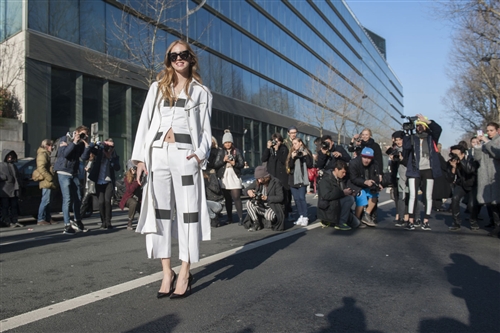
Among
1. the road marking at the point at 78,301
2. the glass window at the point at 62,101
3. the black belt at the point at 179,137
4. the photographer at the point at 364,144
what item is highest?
the glass window at the point at 62,101

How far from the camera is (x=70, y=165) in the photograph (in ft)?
27.4

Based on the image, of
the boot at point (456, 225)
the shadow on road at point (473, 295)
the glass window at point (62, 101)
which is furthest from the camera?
the glass window at point (62, 101)

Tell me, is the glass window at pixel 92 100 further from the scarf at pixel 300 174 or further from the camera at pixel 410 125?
the camera at pixel 410 125

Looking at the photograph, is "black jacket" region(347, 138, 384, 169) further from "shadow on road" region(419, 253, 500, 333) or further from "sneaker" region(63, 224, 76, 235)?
"sneaker" region(63, 224, 76, 235)

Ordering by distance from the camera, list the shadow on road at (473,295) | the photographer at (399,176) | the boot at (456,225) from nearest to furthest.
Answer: the shadow on road at (473,295)
the boot at (456,225)
the photographer at (399,176)

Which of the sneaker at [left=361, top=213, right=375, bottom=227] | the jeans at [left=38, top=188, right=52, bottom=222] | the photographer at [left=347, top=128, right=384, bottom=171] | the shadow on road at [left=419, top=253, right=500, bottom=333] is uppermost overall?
the photographer at [left=347, top=128, right=384, bottom=171]

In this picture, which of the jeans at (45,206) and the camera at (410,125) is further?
the jeans at (45,206)

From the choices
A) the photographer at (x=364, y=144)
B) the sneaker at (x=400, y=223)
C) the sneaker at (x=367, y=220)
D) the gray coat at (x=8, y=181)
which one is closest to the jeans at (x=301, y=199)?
the sneaker at (x=367, y=220)

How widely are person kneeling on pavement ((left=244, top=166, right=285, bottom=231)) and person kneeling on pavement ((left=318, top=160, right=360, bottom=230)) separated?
2.45ft

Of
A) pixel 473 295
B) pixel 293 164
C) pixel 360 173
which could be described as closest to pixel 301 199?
pixel 293 164

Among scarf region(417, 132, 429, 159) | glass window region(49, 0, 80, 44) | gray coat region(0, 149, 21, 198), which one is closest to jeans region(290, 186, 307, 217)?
scarf region(417, 132, 429, 159)

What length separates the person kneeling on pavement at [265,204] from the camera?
836 centimetres

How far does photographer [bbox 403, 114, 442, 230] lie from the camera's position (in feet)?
27.2

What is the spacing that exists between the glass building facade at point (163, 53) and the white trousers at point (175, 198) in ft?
53.0
